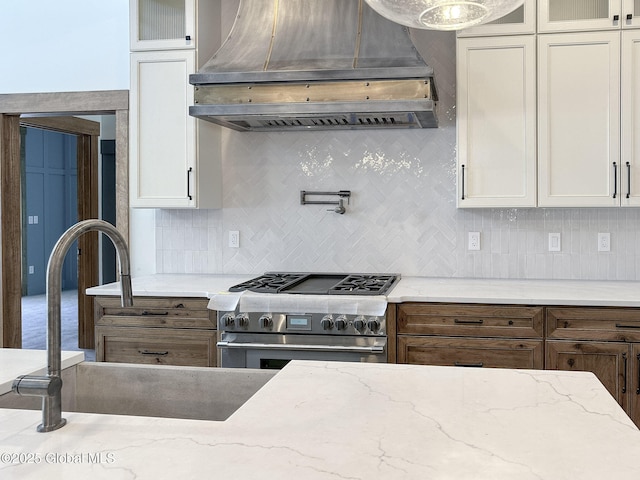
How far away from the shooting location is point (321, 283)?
363 centimetres

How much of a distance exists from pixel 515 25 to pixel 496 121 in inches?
19.7

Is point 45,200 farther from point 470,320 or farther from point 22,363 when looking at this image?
point 22,363

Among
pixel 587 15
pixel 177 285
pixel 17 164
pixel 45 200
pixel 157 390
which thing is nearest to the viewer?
pixel 157 390

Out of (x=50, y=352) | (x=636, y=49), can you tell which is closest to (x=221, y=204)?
(x=636, y=49)

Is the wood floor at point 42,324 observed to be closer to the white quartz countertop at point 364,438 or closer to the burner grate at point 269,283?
the burner grate at point 269,283

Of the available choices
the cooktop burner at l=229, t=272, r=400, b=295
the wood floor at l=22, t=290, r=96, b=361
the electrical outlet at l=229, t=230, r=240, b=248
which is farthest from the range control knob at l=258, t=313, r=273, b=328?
the wood floor at l=22, t=290, r=96, b=361

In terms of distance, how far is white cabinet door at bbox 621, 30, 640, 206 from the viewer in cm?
323

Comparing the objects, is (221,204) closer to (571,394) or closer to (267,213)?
(267,213)

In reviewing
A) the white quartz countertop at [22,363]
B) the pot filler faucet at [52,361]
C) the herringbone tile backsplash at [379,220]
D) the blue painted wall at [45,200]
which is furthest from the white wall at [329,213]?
the blue painted wall at [45,200]

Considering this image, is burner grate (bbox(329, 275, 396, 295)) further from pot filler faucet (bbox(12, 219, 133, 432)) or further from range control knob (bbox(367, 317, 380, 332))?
pot filler faucet (bbox(12, 219, 133, 432))

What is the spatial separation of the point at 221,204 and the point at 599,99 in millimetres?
2241

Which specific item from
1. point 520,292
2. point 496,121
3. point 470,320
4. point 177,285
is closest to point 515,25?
point 496,121

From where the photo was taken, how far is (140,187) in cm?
371

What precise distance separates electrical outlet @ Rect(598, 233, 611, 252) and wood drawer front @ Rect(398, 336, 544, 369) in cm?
95
